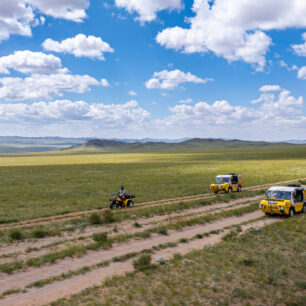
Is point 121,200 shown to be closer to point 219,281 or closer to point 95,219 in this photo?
point 95,219

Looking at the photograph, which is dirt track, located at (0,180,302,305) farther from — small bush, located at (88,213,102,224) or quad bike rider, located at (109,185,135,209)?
quad bike rider, located at (109,185,135,209)

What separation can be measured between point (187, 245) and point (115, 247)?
388cm

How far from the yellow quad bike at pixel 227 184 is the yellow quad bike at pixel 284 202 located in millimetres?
11860

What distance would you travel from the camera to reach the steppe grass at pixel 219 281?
10.2 m

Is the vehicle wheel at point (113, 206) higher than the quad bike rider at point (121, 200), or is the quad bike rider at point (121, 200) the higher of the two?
the quad bike rider at point (121, 200)

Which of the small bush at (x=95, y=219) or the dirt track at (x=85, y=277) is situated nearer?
the dirt track at (x=85, y=277)

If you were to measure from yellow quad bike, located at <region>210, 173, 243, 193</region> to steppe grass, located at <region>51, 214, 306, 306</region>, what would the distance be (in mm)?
20047

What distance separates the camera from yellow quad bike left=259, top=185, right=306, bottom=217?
2212cm

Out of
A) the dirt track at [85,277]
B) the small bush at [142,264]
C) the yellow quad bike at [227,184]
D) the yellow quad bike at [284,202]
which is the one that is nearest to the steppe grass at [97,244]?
the dirt track at [85,277]

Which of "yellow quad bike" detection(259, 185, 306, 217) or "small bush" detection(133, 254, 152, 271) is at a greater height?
"yellow quad bike" detection(259, 185, 306, 217)

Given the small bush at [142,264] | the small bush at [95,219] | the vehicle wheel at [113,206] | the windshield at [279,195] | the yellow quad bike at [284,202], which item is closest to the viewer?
the small bush at [142,264]

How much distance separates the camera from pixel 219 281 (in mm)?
11594

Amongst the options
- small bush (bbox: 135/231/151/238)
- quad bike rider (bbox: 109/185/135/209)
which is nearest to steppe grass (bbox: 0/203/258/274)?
small bush (bbox: 135/231/151/238)

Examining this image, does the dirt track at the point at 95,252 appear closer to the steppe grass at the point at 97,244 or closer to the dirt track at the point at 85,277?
the dirt track at the point at 85,277
